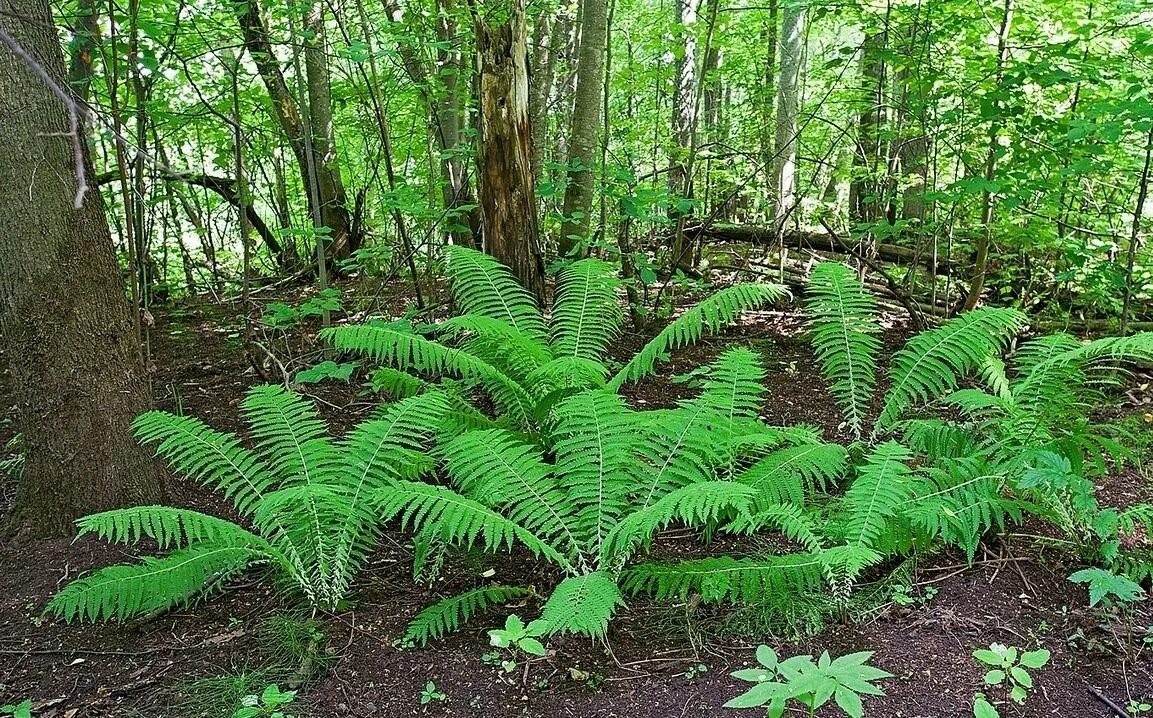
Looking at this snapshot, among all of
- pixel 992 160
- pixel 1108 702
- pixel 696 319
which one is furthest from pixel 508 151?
pixel 1108 702

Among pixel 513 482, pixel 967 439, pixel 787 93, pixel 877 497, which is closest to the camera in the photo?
pixel 877 497

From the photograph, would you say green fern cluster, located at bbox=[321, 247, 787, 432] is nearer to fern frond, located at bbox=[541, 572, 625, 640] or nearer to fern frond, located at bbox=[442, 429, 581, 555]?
fern frond, located at bbox=[442, 429, 581, 555]

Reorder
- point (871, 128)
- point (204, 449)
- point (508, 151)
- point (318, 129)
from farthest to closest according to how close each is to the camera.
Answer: point (318, 129), point (871, 128), point (508, 151), point (204, 449)

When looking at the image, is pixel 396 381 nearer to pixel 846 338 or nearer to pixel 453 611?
pixel 453 611

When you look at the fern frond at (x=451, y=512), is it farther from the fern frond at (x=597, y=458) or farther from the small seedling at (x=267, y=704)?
the small seedling at (x=267, y=704)

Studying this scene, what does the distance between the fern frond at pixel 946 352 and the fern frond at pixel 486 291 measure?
69.8 inches

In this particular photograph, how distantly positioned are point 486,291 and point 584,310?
546 mm

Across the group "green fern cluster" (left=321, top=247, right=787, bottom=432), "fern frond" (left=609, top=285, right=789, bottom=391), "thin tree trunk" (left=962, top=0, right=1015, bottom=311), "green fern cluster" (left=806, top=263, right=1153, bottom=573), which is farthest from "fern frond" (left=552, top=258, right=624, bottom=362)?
"thin tree trunk" (left=962, top=0, right=1015, bottom=311)

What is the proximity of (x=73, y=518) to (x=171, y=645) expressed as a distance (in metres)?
0.95

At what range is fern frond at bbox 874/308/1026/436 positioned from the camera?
11.3 ft

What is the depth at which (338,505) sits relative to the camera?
2.61 m

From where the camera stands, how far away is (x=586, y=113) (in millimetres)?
5098

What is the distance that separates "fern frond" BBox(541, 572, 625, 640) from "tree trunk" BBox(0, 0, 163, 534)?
1.94 metres

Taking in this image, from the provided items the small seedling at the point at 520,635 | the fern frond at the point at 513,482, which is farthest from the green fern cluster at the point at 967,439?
the small seedling at the point at 520,635
